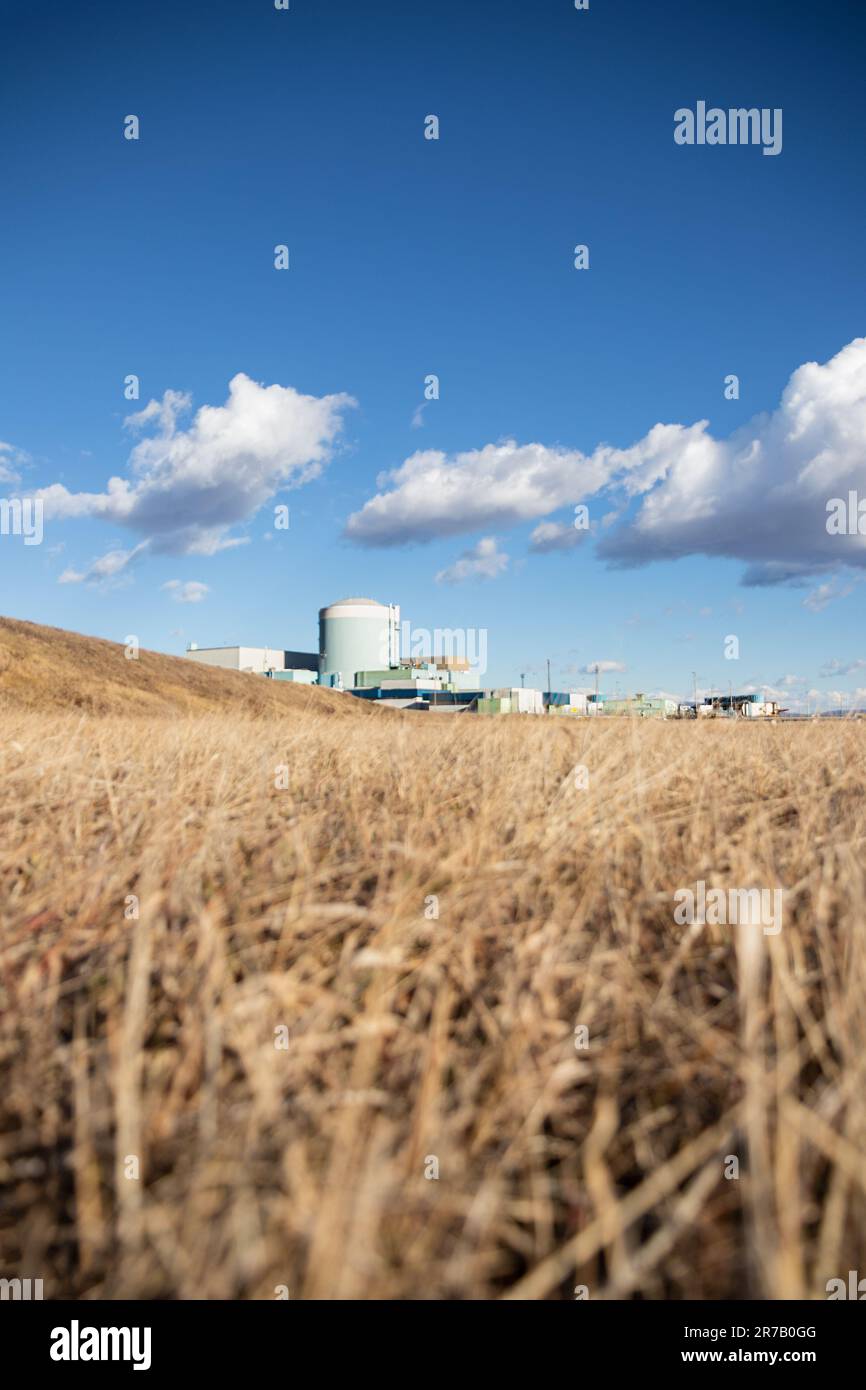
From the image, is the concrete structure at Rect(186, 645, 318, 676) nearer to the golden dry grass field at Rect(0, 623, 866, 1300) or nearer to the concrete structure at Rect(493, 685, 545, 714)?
the concrete structure at Rect(493, 685, 545, 714)

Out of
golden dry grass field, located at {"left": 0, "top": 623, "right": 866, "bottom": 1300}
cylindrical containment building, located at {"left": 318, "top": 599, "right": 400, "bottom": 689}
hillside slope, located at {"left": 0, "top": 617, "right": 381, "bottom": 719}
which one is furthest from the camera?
cylindrical containment building, located at {"left": 318, "top": 599, "right": 400, "bottom": 689}

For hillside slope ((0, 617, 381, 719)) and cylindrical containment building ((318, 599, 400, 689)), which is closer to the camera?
hillside slope ((0, 617, 381, 719))

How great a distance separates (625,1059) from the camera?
153 cm

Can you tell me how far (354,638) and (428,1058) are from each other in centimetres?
7149

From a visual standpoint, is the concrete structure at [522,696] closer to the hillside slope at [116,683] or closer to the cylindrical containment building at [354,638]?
the cylindrical containment building at [354,638]

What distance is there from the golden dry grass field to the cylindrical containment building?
229ft

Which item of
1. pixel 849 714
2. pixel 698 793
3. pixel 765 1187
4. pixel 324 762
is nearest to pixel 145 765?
pixel 324 762

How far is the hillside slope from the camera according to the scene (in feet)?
71.2

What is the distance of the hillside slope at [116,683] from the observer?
2170cm

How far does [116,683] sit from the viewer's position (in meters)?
24.7

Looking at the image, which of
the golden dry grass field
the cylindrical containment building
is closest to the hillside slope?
the golden dry grass field

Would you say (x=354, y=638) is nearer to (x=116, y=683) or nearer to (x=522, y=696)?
(x=522, y=696)
